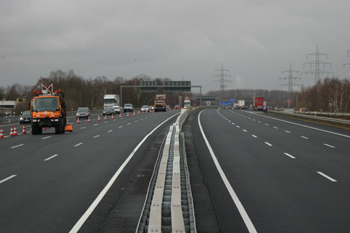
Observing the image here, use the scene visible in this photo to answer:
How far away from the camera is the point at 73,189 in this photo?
1076 cm

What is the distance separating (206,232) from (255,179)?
5.53 m

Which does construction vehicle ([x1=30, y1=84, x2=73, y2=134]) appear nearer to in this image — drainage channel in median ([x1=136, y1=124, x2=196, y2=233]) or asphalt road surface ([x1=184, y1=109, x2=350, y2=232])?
asphalt road surface ([x1=184, y1=109, x2=350, y2=232])

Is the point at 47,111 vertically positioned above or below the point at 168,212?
above

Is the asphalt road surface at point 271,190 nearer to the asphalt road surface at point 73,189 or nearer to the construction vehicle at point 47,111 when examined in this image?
the asphalt road surface at point 73,189

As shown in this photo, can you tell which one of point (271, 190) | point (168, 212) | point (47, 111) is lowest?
point (271, 190)

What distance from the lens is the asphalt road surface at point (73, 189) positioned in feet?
25.2

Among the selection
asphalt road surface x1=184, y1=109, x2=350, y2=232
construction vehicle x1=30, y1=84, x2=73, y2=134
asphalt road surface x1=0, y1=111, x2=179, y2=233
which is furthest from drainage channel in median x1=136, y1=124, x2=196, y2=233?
construction vehicle x1=30, y1=84, x2=73, y2=134

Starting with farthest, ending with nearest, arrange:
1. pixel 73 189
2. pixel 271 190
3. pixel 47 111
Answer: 1. pixel 47 111
2. pixel 73 189
3. pixel 271 190

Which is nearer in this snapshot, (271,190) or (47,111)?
(271,190)

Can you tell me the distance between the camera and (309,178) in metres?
12.4

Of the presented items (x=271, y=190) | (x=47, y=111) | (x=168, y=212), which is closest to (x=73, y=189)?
(x=168, y=212)

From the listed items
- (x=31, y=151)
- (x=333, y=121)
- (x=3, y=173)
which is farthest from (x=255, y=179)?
(x=333, y=121)

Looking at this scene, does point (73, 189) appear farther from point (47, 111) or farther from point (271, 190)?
point (47, 111)

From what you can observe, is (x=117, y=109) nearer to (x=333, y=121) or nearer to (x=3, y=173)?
(x=333, y=121)
